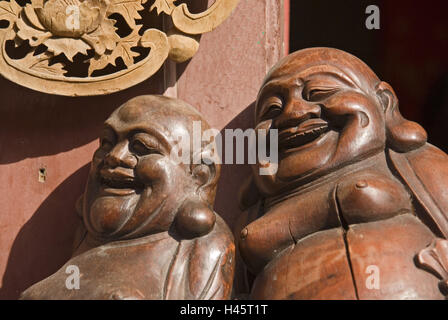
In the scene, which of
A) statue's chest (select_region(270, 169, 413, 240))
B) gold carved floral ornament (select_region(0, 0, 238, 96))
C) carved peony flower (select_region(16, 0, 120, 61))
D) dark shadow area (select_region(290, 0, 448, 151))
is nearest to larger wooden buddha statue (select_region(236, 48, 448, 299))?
statue's chest (select_region(270, 169, 413, 240))

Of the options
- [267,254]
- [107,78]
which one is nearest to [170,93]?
[107,78]

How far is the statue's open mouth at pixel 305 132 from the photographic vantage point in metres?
2.29

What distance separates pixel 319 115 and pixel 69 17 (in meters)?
0.78

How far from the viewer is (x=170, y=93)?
8.80ft

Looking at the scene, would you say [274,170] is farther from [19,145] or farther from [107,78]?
[19,145]

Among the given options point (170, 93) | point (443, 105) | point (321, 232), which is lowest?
point (443, 105)

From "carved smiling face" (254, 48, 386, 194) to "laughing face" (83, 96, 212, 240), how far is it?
0.23 meters

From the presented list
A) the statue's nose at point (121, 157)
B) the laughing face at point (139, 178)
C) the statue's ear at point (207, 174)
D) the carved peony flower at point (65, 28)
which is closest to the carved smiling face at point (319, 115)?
the statue's ear at point (207, 174)

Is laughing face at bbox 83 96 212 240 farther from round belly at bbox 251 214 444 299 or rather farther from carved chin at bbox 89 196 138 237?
round belly at bbox 251 214 444 299

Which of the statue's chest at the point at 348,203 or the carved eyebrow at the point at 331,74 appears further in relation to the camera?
the carved eyebrow at the point at 331,74

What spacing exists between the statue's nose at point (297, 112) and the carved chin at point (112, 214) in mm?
429

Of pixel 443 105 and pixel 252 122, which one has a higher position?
pixel 252 122

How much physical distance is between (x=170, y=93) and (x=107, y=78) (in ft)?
0.68

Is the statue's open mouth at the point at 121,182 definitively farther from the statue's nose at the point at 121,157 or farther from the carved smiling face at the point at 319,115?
the carved smiling face at the point at 319,115
